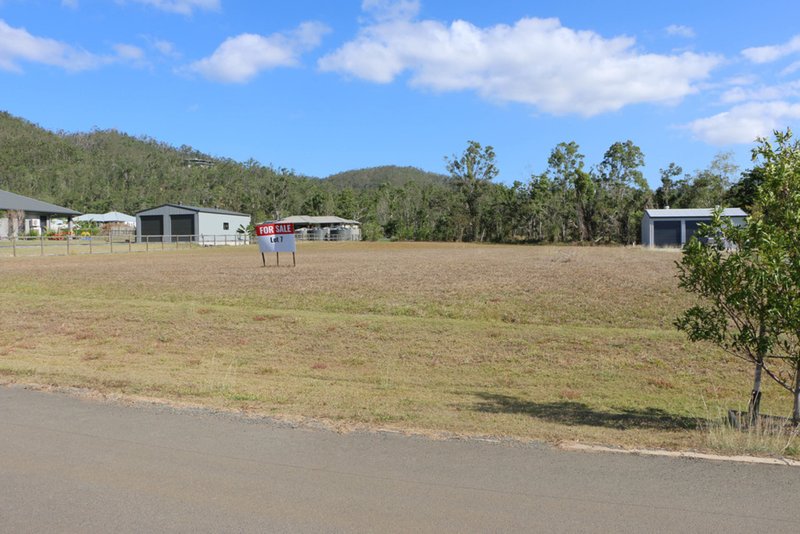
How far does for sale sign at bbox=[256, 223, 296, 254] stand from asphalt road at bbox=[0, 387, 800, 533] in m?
24.9

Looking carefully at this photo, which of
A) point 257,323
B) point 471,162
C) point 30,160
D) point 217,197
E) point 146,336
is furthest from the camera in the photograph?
point 30,160

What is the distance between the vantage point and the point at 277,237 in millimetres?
31672

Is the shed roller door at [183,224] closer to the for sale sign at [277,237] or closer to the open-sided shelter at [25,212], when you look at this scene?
the open-sided shelter at [25,212]

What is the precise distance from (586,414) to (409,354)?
514 centimetres

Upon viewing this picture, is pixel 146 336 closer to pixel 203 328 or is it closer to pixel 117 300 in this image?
pixel 203 328

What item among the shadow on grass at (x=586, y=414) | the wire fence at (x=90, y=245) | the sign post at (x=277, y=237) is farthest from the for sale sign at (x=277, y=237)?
the shadow on grass at (x=586, y=414)

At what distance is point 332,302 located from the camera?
727 inches

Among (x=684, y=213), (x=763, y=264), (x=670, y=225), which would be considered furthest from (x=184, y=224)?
(x=763, y=264)

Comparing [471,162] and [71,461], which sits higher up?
[471,162]

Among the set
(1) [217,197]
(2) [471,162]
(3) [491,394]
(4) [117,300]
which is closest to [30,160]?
(1) [217,197]

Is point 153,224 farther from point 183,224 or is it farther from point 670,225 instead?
point 670,225

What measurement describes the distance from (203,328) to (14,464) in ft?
33.4

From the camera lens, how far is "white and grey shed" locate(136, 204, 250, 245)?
7525cm

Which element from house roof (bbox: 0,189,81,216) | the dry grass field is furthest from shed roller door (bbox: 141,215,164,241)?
the dry grass field
